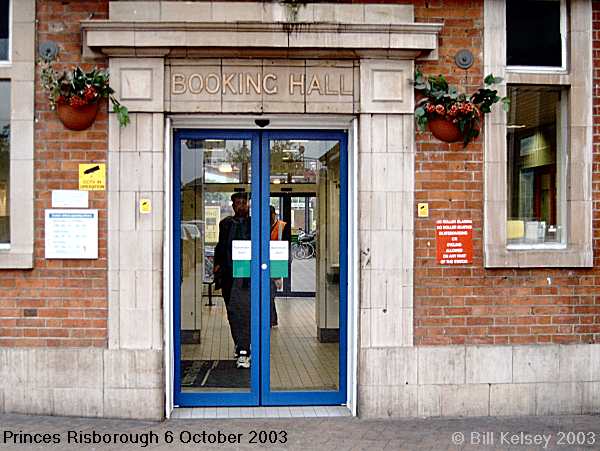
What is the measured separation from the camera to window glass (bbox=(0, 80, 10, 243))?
279 inches

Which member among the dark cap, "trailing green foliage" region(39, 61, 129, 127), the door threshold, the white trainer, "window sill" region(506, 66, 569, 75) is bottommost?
the door threshold

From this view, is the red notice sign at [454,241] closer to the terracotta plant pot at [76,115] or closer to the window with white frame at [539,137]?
the window with white frame at [539,137]

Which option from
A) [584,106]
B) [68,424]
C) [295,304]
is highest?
[584,106]

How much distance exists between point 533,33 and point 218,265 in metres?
3.99

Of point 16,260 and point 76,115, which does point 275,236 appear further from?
point 16,260

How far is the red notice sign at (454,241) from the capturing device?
281 inches

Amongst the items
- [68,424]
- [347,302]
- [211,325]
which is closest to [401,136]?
[347,302]

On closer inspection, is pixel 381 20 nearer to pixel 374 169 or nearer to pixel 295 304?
pixel 374 169

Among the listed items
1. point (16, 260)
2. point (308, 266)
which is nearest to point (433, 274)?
point (308, 266)

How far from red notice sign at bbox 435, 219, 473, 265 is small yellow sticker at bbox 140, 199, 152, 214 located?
110 inches

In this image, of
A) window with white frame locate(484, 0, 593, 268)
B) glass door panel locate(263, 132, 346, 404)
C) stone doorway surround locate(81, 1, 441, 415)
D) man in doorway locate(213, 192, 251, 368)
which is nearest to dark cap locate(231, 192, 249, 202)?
man in doorway locate(213, 192, 251, 368)

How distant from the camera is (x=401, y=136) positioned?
7117 millimetres

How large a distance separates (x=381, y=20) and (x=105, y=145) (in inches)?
115

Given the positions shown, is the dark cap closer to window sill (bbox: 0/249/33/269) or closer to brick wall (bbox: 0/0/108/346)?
brick wall (bbox: 0/0/108/346)
